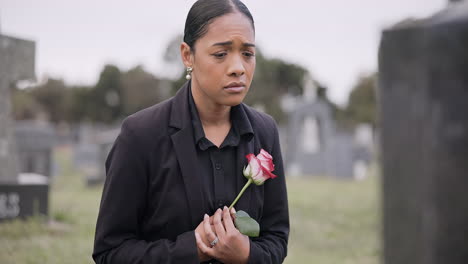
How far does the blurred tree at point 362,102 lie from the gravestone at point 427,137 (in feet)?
137

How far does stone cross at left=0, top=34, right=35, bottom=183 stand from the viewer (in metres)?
7.03

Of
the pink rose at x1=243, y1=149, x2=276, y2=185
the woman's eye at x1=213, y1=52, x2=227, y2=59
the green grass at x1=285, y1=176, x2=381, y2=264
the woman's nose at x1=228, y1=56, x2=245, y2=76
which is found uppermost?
the woman's eye at x1=213, y1=52, x2=227, y2=59

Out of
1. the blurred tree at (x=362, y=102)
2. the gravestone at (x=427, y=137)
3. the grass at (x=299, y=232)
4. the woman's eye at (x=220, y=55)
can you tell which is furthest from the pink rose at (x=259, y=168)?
the blurred tree at (x=362, y=102)

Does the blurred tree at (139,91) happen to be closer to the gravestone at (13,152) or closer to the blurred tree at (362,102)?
the blurred tree at (362,102)

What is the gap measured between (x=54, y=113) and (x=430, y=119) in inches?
1923

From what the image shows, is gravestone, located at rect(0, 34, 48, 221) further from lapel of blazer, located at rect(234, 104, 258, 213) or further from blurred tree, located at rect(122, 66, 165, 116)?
blurred tree, located at rect(122, 66, 165, 116)

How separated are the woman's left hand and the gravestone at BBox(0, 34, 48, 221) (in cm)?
597

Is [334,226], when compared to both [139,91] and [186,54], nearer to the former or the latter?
[186,54]

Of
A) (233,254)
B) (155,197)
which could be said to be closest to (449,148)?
(233,254)

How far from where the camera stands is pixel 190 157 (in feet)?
5.56

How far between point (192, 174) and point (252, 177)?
0.71 ft

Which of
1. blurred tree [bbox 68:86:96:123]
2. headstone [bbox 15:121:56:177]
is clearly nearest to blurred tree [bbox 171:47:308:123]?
headstone [bbox 15:121:56:177]

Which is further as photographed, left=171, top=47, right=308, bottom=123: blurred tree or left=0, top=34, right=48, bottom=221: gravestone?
left=171, top=47, right=308, bottom=123: blurred tree

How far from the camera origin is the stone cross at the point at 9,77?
7.03m
